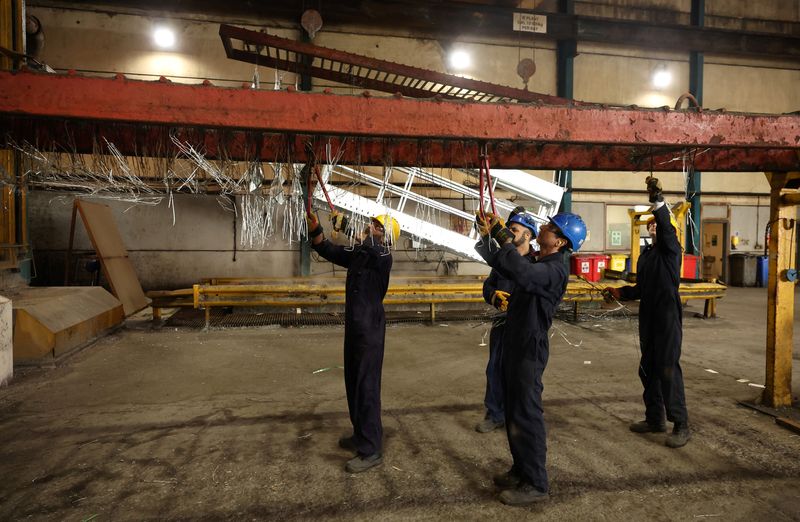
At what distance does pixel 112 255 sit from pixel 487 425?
26.8 ft

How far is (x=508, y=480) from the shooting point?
9.34 feet

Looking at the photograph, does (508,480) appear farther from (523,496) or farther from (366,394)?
(366,394)

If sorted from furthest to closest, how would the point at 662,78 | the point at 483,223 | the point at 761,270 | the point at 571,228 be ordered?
the point at 761,270
the point at 662,78
the point at 571,228
the point at 483,223

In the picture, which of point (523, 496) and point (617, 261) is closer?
point (523, 496)

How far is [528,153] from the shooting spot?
11.2 feet

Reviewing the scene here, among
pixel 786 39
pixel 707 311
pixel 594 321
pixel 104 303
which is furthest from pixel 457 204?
pixel 786 39

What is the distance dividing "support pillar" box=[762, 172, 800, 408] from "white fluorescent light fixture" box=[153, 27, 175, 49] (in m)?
12.9

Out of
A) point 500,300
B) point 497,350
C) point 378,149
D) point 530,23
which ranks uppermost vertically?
point 530,23

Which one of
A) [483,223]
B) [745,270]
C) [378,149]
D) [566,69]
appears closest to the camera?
[483,223]

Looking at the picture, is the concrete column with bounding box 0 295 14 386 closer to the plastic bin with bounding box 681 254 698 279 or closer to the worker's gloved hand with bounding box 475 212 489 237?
the worker's gloved hand with bounding box 475 212 489 237

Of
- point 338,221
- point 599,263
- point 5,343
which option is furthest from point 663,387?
point 599,263

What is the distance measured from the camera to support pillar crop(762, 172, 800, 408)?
158 inches

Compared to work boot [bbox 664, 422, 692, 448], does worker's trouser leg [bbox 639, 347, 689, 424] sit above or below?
above

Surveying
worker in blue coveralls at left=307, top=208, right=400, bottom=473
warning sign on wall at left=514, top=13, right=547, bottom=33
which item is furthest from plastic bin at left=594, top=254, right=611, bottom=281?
worker in blue coveralls at left=307, top=208, right=400, bottom=473
